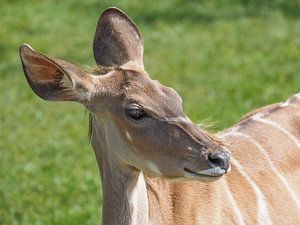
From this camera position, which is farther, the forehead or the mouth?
the forehead

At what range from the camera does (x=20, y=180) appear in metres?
5.57

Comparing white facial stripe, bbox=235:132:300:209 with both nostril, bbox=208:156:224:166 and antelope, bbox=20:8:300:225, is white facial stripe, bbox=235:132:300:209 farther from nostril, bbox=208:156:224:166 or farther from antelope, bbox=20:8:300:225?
nostril, bbox=208:156:224:166

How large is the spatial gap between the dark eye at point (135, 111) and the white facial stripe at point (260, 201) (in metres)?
0.75

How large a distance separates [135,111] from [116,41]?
552 mm

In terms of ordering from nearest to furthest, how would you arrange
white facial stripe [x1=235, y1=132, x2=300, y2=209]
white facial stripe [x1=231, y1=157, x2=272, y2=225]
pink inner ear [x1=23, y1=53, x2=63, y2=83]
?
pink inner ear [x1=23, y1=53, x2=63, y2=83] → white facial stripe [x1=231, y1=157, x2=272, y2=225] → white facial stripe [x1=235, y1=132, x2=300, y2=209]

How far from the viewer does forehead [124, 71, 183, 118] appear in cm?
316

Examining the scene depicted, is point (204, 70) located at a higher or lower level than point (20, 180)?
higher

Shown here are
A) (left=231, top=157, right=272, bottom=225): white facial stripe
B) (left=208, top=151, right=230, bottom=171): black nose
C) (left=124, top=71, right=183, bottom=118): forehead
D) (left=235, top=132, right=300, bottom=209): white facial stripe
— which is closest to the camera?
(left=208, top=151, right=230, bottom=171): black nose

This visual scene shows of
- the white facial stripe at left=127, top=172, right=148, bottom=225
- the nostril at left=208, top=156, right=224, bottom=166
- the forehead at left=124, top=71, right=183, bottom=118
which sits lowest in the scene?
the white facial stripe at left=127, top=172, right=148, bottom=225

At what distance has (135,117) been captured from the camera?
125 inches

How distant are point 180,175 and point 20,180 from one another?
259 centimetres

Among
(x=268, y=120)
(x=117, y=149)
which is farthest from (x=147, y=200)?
(x=268, y=120)

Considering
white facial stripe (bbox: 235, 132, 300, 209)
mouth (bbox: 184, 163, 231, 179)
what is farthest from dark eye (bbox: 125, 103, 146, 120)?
white facial stripe (bbox: 235, 132, 300, 209)

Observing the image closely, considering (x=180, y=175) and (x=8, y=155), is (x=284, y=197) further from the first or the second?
(x=8, y=155)
